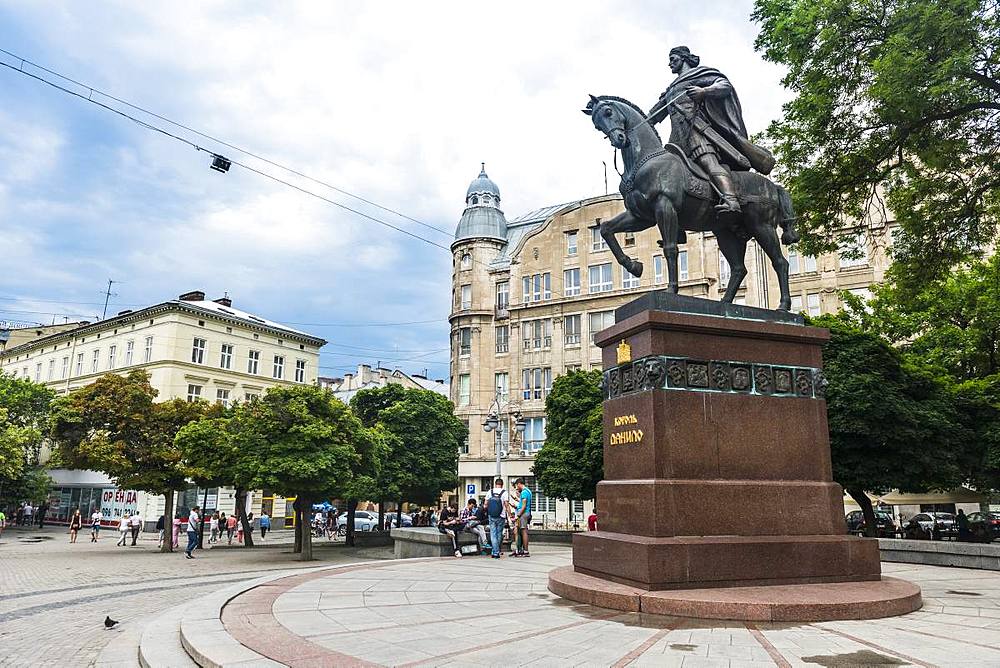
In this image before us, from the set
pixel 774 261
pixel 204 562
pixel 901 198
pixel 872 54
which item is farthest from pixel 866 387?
pixel 204 562

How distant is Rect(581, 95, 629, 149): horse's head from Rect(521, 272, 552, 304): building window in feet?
135

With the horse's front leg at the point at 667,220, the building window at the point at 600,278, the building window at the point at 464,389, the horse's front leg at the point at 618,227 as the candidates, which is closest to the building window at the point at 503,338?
the building window at the point at 464,389

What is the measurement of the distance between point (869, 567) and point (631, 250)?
41881 millimetres

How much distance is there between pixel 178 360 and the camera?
164 feet

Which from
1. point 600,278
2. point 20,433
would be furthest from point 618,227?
point 20,433

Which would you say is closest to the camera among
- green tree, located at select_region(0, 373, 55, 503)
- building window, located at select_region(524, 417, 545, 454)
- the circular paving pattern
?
the circular paving pattern

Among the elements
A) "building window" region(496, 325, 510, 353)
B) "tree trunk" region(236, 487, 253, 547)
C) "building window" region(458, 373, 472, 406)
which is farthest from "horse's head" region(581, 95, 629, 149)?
"building window" region(458, 373, 472, 406)

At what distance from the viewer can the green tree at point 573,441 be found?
29.6m

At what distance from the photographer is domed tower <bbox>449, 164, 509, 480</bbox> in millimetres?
52281

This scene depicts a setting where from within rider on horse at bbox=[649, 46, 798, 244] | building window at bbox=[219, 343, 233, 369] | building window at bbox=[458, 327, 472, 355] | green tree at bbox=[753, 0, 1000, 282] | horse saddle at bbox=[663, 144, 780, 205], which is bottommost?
horse saddle at bbox=[663, 144, 780, 205]

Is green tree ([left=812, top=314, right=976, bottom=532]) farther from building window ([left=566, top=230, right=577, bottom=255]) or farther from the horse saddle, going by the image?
building window ([left=566, top=230, right=577, bottom=255])

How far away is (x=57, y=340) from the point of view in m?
59.5

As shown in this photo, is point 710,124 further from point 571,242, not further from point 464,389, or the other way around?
point 464,389

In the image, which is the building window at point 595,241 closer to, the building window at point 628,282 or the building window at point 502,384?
the building window at point 628,282
